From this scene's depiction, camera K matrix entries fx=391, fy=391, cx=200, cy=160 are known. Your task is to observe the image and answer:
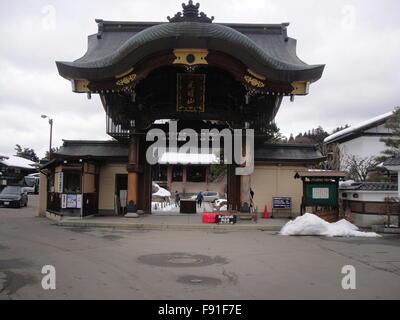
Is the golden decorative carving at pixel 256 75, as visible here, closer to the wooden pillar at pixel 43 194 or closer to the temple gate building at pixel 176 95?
the temple gate building at pixel 176 95

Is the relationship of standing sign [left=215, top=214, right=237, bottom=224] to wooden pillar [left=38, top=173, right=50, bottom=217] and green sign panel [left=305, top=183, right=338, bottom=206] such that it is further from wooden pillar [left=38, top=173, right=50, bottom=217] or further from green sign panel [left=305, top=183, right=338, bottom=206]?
wooden pillar [left=38, top=173, right=50, bottom=217]

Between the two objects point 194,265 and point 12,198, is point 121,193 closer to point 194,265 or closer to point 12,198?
point 12,198

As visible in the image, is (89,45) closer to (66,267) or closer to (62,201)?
(62,201)

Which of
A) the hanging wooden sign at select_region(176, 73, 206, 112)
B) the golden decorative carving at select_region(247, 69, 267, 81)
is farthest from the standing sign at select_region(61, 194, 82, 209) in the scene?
the golden decorative carving at select_region(247, 69, 267, 81)

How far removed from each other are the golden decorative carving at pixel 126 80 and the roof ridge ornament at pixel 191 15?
9.46 ft

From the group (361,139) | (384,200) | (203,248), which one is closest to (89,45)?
(203,248)

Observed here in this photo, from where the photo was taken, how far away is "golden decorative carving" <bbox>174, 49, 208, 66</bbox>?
16516mm

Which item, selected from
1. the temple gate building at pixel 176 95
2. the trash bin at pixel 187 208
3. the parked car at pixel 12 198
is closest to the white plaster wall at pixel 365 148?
the temple gate building at pixel 176 95

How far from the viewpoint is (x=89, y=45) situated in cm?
2214

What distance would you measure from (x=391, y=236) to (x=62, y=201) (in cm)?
1410

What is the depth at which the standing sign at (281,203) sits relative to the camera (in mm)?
20578

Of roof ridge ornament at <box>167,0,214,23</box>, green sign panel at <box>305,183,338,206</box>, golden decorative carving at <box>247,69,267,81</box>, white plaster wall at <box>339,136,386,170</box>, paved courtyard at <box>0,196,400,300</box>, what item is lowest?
paved courtyard at <box>0,196,400,300</box>

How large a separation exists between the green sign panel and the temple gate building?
284cm

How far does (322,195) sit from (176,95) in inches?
328
